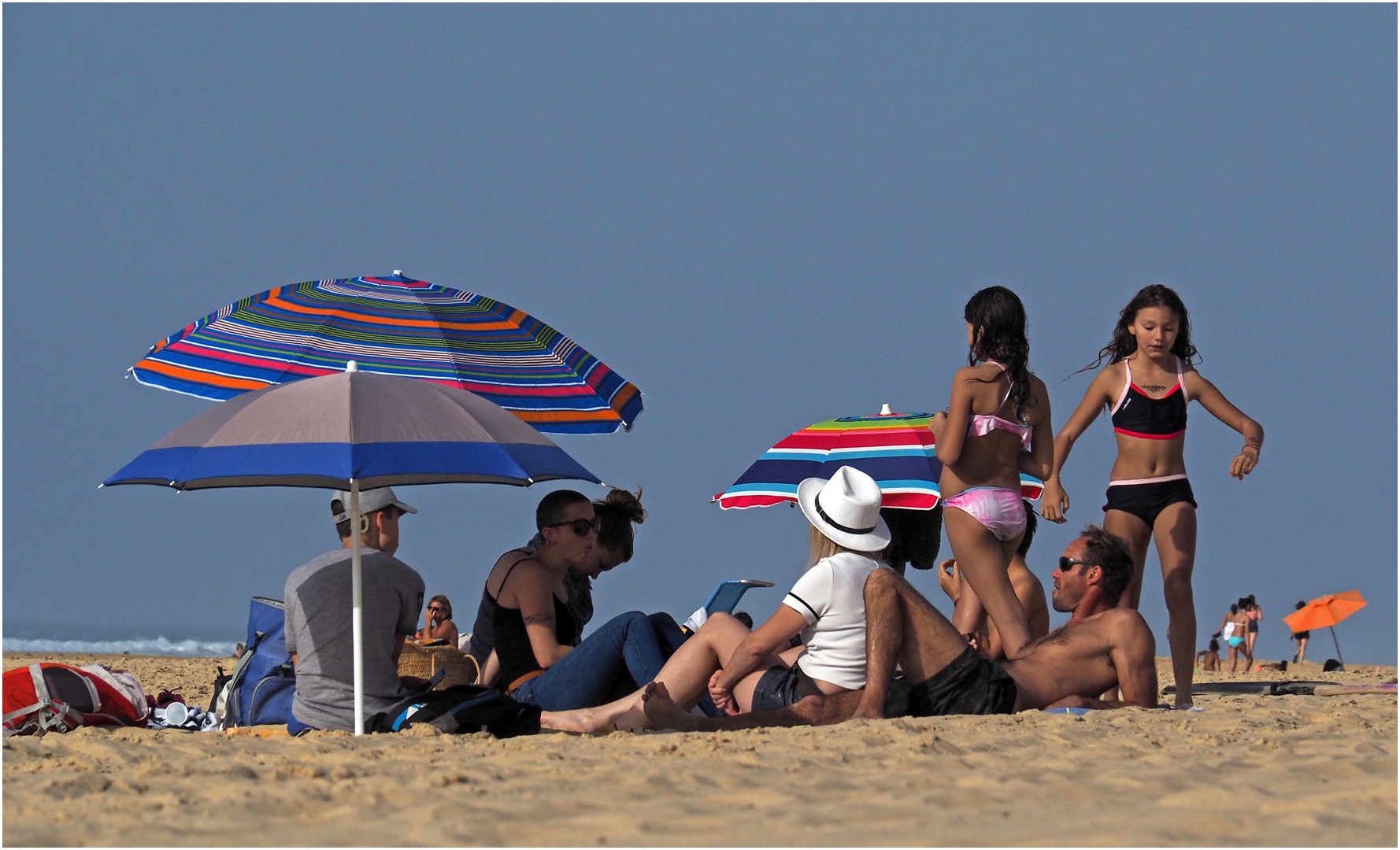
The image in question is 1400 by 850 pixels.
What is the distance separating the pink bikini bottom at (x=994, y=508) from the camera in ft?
17.8

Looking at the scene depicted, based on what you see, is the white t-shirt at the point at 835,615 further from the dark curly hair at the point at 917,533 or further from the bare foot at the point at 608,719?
the dark curly hair at the point at 917,533

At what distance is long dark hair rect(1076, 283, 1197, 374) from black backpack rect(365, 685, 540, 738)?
2885 mm

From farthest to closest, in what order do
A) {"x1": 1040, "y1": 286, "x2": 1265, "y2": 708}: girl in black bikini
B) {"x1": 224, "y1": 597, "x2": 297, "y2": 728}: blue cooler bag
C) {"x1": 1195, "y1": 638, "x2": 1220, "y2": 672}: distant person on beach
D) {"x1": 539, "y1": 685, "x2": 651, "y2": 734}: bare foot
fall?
{"x1": 1195, "y1": 638, "x2": 1220, "y2": 672}: distant person on beach < {"x1": 1040, "y1": 286, "x2": 1265, "y2": 708}: girl in black bikini < {"x1": 224, "y1": 597, "x2": 297, "y2": 728}: blue cooler bag < {"x1": 539, "y1": 685, "x2": 651, "y2": 734}: bare foot

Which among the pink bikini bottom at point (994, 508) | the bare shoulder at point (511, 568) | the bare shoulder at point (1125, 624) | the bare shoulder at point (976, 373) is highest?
the bare shoulder at point (976, 373)

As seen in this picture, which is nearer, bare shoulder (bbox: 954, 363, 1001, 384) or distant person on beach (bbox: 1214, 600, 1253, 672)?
bare shoulder (bbox: 954, 363, 1001, 384)

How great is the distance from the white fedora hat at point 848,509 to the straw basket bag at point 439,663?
2.00 metres

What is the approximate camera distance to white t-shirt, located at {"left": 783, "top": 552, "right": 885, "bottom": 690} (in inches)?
181

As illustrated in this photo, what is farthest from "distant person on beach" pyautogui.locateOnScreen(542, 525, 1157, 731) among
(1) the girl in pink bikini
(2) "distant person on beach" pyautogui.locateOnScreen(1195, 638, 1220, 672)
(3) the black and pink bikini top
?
(2) "distant person on beach" pyautogui.locateOnScreen(1195, 638, 1220, 672)

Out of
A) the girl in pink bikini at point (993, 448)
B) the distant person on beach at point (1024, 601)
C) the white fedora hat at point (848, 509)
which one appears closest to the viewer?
the white fedora hat at point (848, 509)

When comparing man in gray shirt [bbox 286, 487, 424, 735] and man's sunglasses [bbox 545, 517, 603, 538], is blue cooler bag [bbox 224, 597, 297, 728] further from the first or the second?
man's sunglasses [bbox 545, 517, 603, 538]

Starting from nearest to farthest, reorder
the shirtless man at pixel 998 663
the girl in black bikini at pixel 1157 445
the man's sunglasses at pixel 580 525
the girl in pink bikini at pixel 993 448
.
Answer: the shirtless man at pixel 998 663 < the man's sunglasses at pixel 580 525 < the girl in pink bikini at pixel 993 448 < the girl in black bikini at pixel 1157 445

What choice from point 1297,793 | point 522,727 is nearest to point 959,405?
point 522,727

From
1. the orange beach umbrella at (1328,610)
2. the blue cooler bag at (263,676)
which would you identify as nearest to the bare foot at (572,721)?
the blue cooler bag at (263,676)

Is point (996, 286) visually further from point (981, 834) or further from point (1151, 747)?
point (981, 834)
